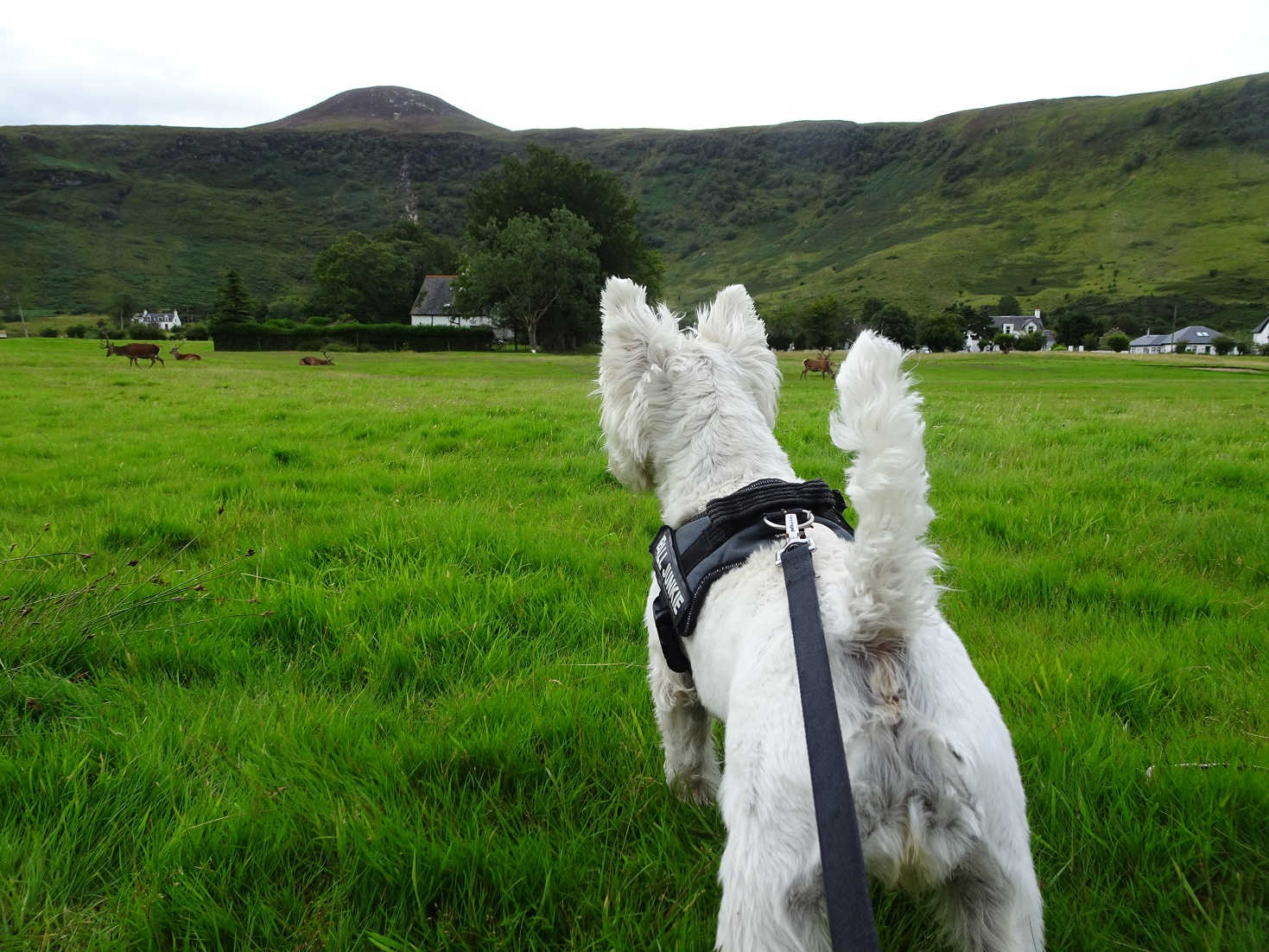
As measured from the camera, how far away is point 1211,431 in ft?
32.1

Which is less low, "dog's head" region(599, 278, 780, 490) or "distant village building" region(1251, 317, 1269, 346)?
"distant village building" region(1251, 317, 1269, 346)

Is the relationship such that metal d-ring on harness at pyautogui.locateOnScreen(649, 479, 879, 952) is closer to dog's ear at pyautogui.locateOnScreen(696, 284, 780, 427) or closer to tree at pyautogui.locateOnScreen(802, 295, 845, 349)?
dog's ear at pyautogui.locateOnScreen(696, 284, 780, 427)

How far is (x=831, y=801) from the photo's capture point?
3.83 ft

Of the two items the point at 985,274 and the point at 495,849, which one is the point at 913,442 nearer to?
the point at 495,849

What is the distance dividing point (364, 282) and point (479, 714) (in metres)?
109

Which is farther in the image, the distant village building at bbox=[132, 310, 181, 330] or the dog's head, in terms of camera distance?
the distant village building at bbox=[132, 310, 181, 330]

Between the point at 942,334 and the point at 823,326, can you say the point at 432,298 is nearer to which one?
the point at 823,326

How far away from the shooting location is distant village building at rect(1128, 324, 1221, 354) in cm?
9918

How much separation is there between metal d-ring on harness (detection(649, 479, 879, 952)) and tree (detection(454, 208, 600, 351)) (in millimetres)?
59004

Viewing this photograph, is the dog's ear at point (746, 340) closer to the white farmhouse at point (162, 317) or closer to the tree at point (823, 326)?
the tree at point (823, 326)

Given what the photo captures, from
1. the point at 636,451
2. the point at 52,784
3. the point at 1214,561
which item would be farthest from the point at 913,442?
the point at 1214,561

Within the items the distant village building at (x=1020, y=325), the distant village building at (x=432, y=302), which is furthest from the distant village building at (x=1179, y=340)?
the distant village building at (x=432, y=302)

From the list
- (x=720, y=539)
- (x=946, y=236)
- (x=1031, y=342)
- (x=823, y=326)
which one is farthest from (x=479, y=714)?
(x=946, y=236)

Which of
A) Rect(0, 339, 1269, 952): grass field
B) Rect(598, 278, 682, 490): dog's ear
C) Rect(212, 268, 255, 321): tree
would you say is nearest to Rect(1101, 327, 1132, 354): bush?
Rect(0, 339, 1269, 952): grass field
